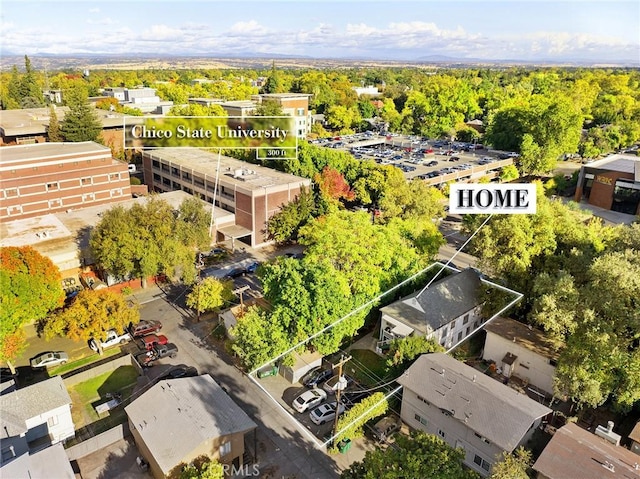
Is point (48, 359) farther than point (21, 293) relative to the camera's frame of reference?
Yes

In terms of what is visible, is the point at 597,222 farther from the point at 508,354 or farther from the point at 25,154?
the point at 25,154

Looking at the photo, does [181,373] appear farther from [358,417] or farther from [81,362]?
[358,417]

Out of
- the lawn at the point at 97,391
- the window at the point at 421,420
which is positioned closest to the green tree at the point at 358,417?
the window at the point at 421,420

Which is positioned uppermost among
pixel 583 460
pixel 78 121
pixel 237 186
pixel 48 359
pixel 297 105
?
pixel 297 105

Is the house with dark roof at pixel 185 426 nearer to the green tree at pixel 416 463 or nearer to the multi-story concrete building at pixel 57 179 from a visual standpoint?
the green tree at pixel 416 463

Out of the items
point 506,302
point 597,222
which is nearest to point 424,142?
point 597,222

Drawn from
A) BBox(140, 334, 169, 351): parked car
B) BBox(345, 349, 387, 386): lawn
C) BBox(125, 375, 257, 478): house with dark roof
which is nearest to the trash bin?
BBox(125, 375, 257, 478): house with dark roof

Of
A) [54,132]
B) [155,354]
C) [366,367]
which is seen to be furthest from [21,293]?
[54,132]
